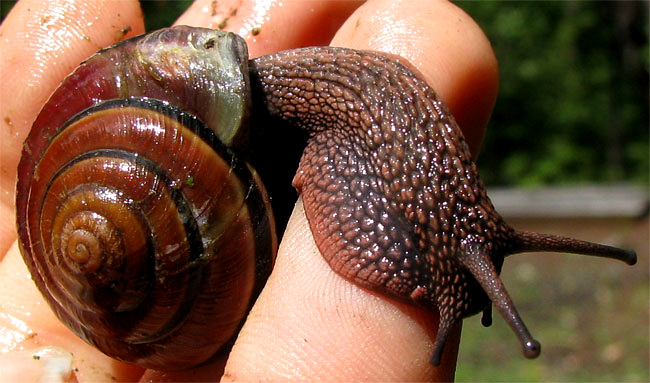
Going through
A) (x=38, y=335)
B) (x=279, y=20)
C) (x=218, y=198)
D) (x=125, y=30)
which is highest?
(x=125, y=30)

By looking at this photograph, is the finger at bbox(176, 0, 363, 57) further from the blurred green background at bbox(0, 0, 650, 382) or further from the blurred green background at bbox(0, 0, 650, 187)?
the blurred green background at bbox(0, 0, 650, 187)

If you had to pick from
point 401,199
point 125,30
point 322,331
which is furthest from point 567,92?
point 322,331

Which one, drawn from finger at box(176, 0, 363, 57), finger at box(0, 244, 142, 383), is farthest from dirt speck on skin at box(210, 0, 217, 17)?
finger at box(0, 244, 142, 383)

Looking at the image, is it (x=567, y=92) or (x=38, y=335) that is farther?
(x=567, y=92)

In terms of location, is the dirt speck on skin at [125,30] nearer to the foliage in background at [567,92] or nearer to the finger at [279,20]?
the finger at [279,20]

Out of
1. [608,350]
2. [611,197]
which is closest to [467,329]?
[608,350]

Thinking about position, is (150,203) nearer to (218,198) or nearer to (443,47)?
(218,198)

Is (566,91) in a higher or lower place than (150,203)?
lower

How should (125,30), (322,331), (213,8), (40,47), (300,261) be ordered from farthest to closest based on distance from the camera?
(213,8), (125,30), (40,47), (300,261), (322,331)
